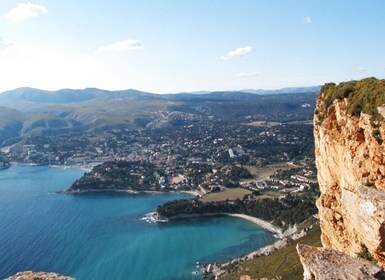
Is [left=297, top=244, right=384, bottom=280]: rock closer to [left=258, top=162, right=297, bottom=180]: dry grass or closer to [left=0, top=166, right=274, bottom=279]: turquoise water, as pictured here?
[left=0, top=166, right=274, bottom=279]: turquoise water

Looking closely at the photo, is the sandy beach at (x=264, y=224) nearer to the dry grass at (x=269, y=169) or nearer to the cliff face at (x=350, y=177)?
the dry grass at (x=269, y=169)

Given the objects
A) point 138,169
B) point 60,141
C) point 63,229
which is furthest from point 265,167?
point 60,141

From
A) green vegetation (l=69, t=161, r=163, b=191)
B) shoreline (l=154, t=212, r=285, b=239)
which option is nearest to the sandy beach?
shoreline (l=154, t=212, r=285, b=239)

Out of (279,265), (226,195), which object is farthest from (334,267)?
(226,195)

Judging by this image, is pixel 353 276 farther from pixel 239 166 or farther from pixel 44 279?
pixel 239 166

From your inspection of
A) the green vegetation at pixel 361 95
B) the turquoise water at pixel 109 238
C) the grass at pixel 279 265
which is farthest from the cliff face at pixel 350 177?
the turquoise water at pixel 109 238
